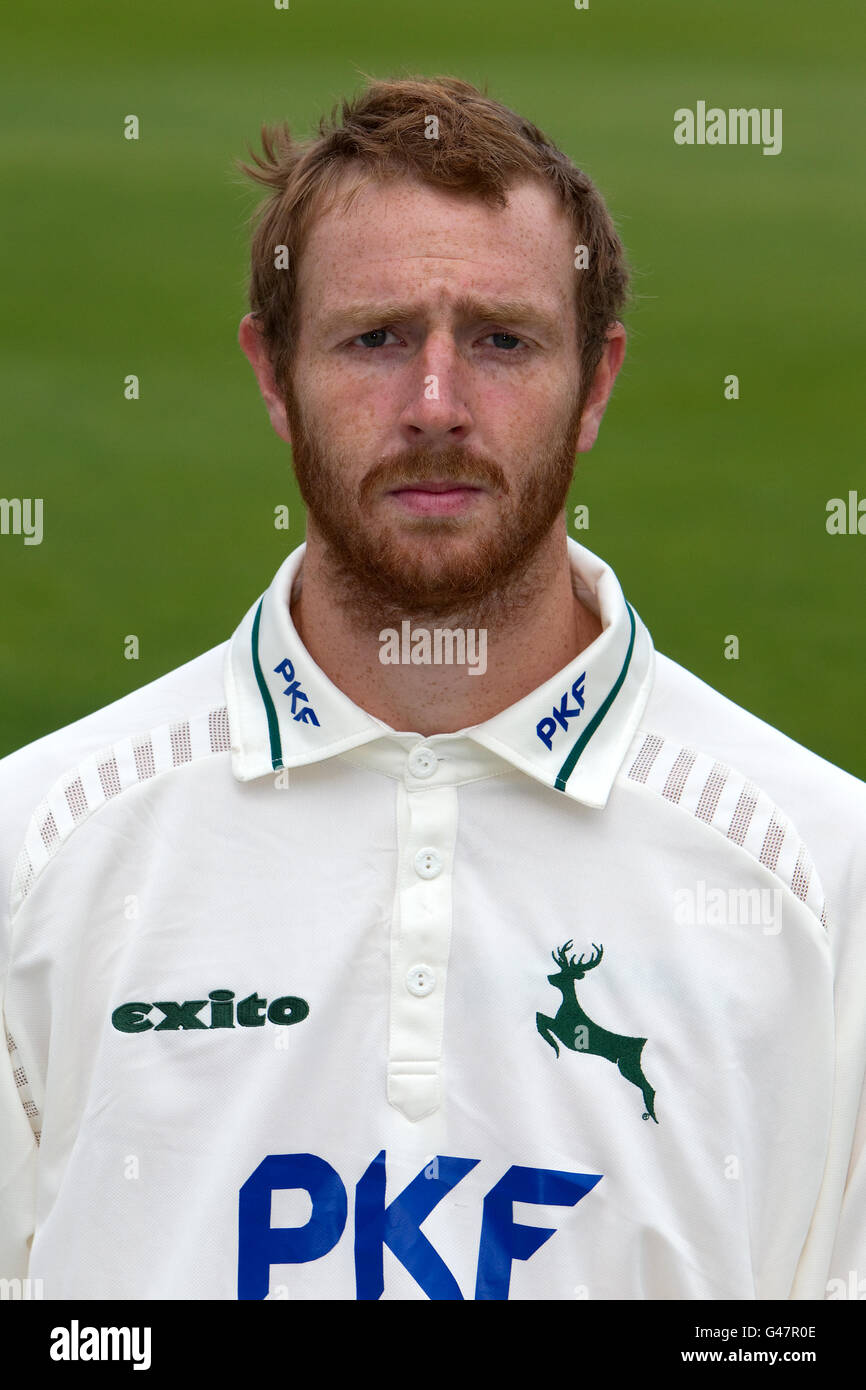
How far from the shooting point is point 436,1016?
1096 millimetres

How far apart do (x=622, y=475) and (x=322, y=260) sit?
987 mm

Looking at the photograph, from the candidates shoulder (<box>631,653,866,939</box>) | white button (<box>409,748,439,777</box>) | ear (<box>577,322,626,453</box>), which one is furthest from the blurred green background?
white button (<box>409,748,439,777</box>)

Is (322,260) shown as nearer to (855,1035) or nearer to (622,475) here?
(855,1035)

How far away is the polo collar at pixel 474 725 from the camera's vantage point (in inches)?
44.6

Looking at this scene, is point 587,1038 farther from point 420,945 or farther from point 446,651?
point 446,651

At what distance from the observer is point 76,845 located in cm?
115

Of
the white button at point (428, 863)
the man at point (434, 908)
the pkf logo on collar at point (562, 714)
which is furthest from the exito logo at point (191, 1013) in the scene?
the pkf logo on collar at point (562, 714)

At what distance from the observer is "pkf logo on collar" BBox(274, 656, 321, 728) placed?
115 cm

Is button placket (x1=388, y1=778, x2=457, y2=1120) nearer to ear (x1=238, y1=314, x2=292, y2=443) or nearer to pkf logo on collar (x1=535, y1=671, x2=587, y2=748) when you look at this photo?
pkf logo on collar (x1=535, y1=671, x2=587, y2=748)

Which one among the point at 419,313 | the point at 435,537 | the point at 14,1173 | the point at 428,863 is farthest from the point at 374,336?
the point at 14,1173

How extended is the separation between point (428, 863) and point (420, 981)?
0.08 meters
